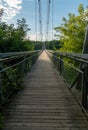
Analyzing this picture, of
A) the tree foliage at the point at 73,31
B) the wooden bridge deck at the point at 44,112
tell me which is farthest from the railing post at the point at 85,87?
the tree foliage at the point at 73,31

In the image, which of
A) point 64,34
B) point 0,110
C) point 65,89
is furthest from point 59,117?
point 64,34

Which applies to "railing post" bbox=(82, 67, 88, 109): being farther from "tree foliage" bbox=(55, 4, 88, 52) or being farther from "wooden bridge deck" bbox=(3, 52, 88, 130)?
"tree foliage" bbox=(55, 4, 88, 52)

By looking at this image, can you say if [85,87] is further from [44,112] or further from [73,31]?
[73,31]

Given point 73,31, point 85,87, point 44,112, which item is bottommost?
point 44,112

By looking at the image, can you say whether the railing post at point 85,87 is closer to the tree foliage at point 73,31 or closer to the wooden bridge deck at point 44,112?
the wooden bridge deck at point 44,112

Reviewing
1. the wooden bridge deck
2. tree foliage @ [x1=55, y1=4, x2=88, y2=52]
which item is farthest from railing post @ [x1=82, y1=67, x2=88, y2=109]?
tree foliage @ [x1=55, y1=4, x2=88, y2=52]

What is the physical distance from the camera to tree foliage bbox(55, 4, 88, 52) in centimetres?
1625

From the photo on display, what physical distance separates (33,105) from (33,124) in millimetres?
882

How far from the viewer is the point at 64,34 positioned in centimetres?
1755

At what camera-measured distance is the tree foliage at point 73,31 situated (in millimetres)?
16250

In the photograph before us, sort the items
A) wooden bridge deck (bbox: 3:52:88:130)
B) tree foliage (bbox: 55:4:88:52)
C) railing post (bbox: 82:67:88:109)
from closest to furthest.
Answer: wooden bridge deck (bbox: 3:52:88:130) < railing post (bbox: 82:67:88:109) < tree foliage (bbox: 55:4:88:52)

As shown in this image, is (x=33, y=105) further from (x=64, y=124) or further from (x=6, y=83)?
(x=64, y=124)

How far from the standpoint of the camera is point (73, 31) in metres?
16.7

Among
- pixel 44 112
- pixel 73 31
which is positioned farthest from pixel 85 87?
pixel 73 31
